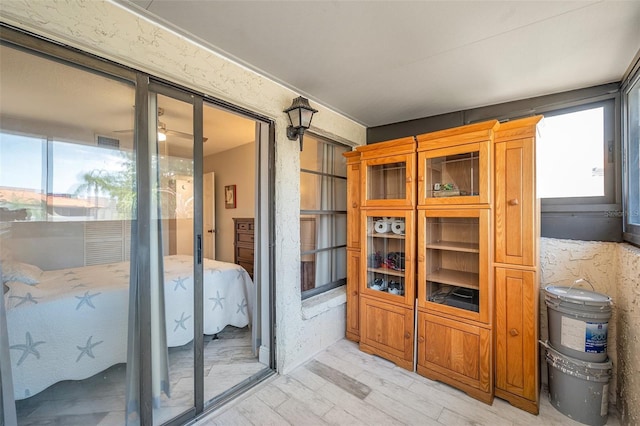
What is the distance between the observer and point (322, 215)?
2902 millimetres

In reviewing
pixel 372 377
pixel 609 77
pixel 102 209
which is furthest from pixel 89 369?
pixel 609 77

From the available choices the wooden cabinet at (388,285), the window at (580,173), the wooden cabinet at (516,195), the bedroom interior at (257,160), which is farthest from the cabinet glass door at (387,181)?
the window at (580,173)

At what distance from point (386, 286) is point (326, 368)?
936 mm

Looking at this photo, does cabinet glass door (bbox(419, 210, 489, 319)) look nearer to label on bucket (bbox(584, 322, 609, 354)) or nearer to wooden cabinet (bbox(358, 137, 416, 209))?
wooden cabinet (bbox(358, 137, 416, 209))

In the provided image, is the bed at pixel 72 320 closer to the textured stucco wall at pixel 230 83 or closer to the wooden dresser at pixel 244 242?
the textured stucco wall at pixel 230 83

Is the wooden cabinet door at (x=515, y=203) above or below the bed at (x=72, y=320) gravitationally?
above

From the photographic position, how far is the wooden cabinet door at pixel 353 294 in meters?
2.82

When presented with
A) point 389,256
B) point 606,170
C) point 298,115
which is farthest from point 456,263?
point 298,115

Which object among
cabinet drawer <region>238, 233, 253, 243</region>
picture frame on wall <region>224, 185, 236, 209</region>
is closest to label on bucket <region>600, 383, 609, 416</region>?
cabinet drawer <region>238, 233, 253, 243</region>

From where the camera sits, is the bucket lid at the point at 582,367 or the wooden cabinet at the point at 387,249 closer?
the bucket lid at the point at 582,367

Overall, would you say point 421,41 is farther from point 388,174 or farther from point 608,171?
point 608,171

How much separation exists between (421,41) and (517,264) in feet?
5.55

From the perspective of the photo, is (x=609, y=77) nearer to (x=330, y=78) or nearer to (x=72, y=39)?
(x=330, y=78)

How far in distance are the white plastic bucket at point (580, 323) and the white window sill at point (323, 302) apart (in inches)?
68.6
